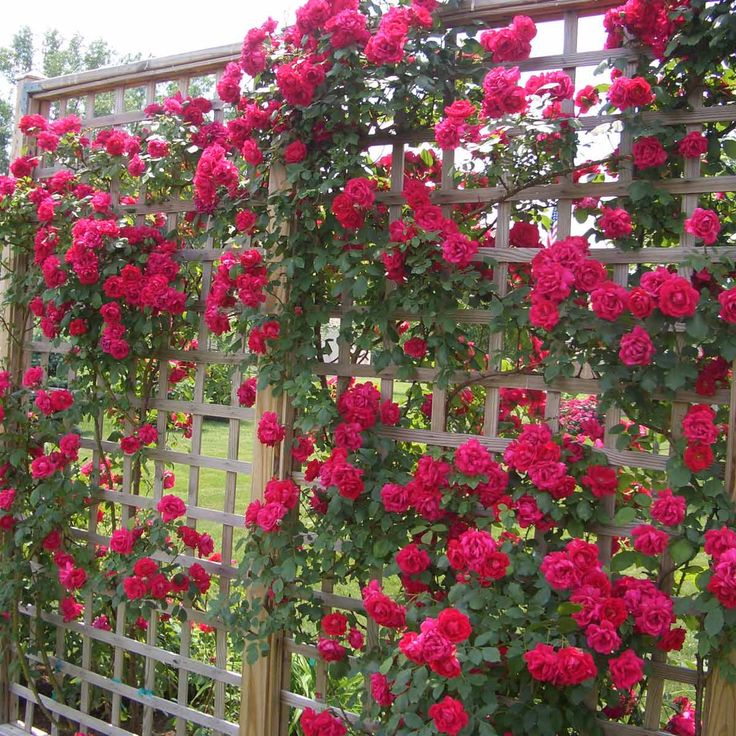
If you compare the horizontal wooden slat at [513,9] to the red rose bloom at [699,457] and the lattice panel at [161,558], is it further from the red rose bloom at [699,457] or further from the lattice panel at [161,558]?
the red rose bloom at [699,457]

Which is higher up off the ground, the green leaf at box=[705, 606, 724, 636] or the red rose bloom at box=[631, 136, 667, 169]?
the red rose bloom at box=[631, 136, 667, 169]

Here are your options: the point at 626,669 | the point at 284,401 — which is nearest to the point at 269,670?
the point at 284,401

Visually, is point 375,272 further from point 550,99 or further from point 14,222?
point 14,222

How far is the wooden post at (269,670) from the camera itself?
241 cm

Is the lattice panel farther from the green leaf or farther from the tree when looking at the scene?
the tree

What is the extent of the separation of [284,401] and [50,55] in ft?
83.0

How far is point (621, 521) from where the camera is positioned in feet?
6.09

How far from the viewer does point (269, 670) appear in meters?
2.41

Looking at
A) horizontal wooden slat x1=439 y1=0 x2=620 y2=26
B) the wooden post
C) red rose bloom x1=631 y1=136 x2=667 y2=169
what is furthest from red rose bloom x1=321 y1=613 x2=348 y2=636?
horizontal wooden slat x1=439 y1=0 x2=620 y2=26

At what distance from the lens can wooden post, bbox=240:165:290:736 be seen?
7.89ft

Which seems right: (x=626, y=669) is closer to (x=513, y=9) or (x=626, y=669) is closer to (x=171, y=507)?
(x=171, y=507)

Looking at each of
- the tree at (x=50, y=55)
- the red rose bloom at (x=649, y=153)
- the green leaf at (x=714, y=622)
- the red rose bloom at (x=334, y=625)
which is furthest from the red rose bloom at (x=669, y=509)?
the tree at (x=50, y=55)

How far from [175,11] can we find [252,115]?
11.6 m

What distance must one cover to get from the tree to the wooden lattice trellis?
74.7 ft
